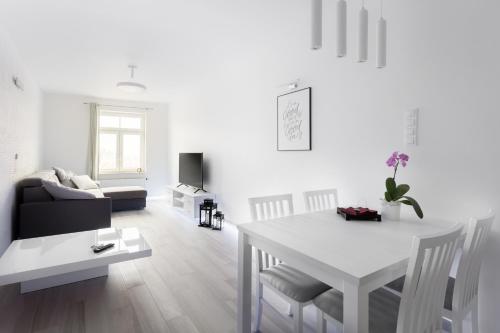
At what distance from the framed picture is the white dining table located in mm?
1139

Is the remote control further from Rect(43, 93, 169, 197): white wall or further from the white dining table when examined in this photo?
Rect(43, 93, 169, 197): white wall

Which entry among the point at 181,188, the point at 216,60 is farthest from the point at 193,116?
the point at 216,60

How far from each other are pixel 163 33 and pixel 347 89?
2.09 metres

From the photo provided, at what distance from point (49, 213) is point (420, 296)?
3.78 metres

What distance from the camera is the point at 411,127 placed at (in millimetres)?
1975

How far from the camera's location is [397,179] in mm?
2080

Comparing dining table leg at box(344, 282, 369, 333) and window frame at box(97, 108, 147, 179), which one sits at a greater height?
window frame at box(97, 108, 147, 179)

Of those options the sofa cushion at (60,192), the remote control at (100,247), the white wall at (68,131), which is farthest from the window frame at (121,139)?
the remote control at (100,247)

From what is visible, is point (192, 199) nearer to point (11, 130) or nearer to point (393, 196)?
point (11, 130)

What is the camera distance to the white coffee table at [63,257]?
1821 mm

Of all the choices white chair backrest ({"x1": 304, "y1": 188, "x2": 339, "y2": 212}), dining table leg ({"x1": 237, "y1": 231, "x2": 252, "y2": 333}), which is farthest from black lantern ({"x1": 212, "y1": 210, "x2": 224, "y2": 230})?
dining table leg ({"x1": 237, "y1": 231, "x2": 252, "y2": 333})

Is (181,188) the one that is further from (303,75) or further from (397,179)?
(397,179)

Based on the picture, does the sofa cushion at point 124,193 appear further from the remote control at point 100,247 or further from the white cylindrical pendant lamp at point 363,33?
the white cylindrical pendant lamp at point 363,33

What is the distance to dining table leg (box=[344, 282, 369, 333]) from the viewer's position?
3.11ft
